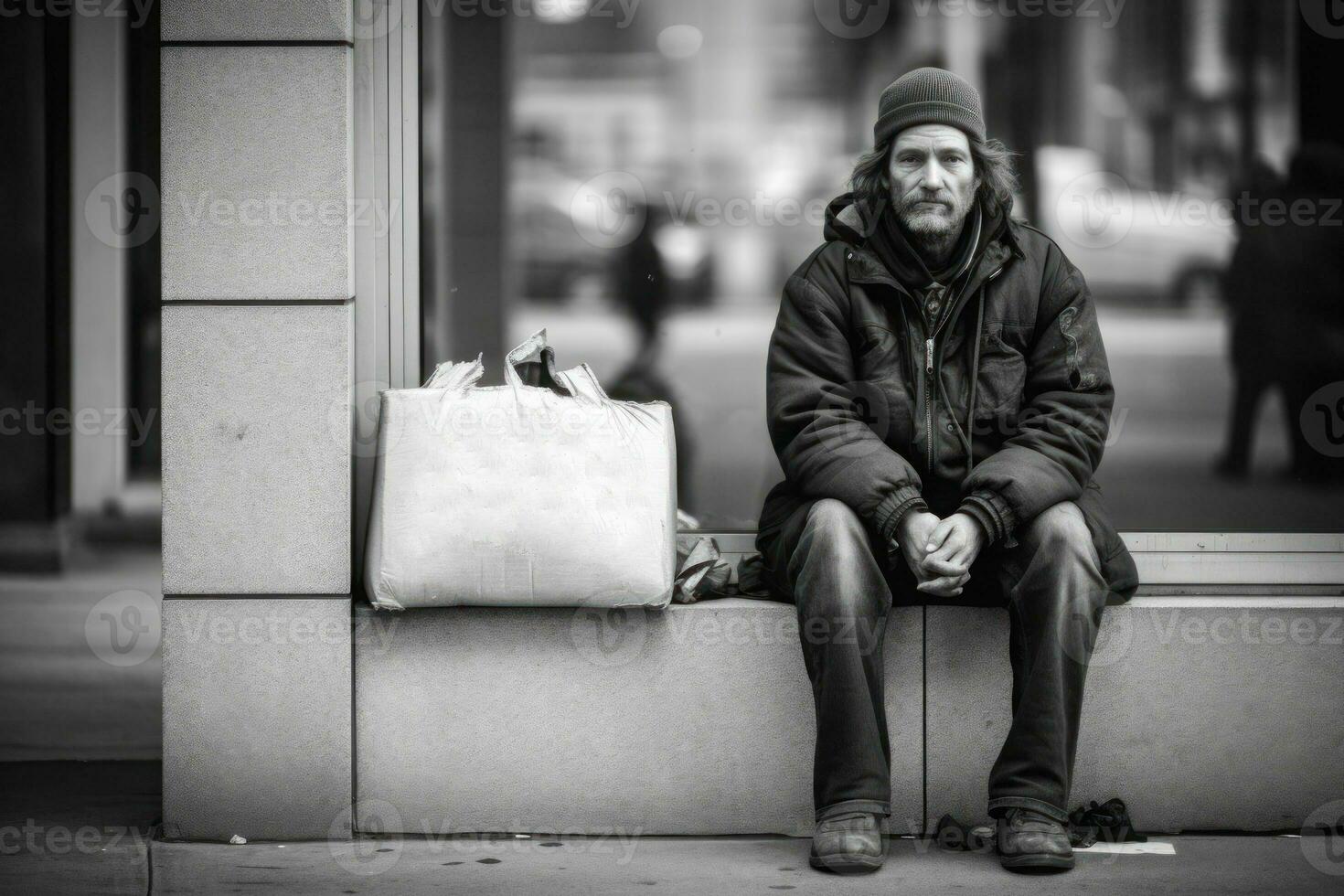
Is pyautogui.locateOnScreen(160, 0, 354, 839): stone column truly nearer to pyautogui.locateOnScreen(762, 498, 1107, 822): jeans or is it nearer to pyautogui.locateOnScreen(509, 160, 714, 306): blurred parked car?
pyautogui.locateOnScreen(509, 160, 714, 306): blurred parked car

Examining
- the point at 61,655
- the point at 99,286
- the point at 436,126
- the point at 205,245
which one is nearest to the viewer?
the point at 205,245

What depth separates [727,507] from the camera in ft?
15.7

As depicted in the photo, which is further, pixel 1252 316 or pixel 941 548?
pixel 1252 316

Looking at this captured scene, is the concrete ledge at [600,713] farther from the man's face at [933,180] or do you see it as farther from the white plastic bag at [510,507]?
the man's face at [933,180]

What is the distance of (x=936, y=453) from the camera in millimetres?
4062

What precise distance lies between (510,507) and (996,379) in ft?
4.39

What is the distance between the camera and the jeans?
12.2ft

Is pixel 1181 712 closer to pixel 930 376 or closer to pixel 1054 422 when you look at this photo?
pixel 1054 422

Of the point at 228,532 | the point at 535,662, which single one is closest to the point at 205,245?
the point at 228,532

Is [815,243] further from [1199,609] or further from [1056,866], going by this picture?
[1056,866]

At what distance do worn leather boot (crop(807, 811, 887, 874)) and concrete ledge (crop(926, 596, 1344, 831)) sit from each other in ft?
1.38

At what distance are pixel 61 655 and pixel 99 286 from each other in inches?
198

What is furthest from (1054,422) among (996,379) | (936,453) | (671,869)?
(671,869)

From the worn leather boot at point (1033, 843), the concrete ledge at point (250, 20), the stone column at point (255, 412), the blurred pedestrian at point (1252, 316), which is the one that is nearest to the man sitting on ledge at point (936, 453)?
the worn leather boot at point (1033, 843)
